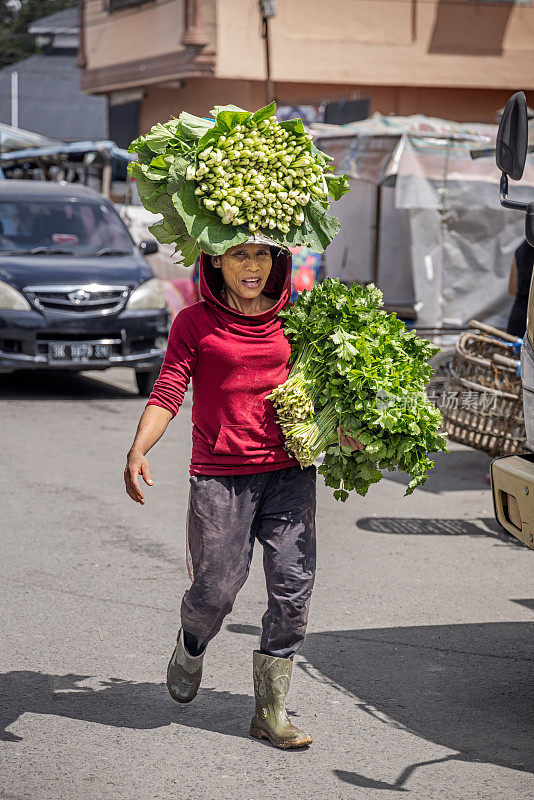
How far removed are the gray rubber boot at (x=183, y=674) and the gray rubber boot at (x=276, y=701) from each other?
250 mm

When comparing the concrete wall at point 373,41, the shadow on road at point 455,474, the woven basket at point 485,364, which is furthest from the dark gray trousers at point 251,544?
the concrete wall at point 373,41

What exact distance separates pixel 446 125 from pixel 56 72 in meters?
37.1

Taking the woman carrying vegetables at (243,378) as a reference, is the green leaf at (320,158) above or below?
above

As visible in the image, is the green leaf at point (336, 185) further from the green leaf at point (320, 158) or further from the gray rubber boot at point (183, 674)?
the gray rubber boot at point (183, 674)

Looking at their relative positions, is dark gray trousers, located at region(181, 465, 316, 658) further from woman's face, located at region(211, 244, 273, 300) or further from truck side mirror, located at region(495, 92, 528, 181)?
truck side mirror, located at region(495, 92, 528, 181)

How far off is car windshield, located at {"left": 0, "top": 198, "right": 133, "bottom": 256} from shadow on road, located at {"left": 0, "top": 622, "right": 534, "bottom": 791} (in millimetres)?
7857

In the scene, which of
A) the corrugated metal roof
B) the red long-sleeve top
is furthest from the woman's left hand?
the corrugated metal roof

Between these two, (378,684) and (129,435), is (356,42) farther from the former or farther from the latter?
(378,684)

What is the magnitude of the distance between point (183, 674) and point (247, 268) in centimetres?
143

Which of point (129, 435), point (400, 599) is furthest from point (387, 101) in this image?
point (400, 599)

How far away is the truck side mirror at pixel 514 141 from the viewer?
186 inches

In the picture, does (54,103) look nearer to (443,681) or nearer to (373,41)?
(373,41)

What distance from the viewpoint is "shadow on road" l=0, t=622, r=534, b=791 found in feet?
13.7

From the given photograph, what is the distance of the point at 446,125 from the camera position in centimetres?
1455
